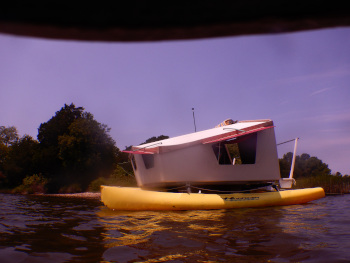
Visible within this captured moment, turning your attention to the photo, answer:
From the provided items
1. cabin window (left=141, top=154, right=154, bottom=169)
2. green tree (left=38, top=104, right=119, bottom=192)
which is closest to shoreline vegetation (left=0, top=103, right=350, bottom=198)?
green tree (left=38, top=104, right=119, bottom=192)

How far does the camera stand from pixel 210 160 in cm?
934

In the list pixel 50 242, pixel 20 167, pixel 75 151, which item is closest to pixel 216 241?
pixel 50 242

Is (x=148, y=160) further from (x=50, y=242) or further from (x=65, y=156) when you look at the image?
(x=65, y=156)

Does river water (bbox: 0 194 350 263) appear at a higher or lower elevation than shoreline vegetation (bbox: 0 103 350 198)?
lower

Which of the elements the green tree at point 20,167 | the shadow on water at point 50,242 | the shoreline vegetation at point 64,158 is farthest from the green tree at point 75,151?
the shadow on water at point 50,242

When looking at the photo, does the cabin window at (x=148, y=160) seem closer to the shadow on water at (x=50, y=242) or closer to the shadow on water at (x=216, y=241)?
the shadow on water at (x=216, y=241)

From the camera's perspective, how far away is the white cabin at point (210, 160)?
8.91m

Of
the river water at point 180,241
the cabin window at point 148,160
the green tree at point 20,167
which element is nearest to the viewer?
the river water at point 180,241

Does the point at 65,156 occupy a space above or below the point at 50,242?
above

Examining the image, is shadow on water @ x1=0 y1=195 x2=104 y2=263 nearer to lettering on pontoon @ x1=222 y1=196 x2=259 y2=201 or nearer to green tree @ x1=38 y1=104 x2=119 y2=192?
lettering on pontoon @ x1=222 y1=196 x2=259 y2=201

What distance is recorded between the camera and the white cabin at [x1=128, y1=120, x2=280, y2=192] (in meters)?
8.91

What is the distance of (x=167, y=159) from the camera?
8.86 metres

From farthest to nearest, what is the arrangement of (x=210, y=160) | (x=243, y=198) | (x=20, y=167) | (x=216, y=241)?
(x=20, y=167) → (x=210, y=160) → (x=243, y=198) → (x=216, y=241)

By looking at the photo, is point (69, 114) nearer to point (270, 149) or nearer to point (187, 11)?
point (270, 149)
